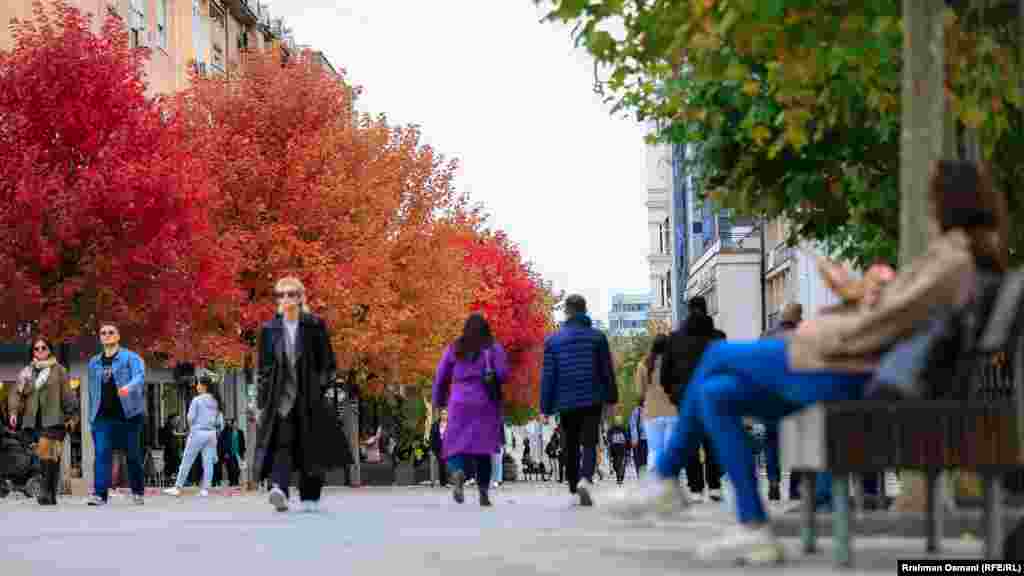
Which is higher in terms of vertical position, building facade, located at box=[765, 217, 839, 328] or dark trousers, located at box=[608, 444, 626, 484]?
building facade, located at box=[765, 217, 839, 328]

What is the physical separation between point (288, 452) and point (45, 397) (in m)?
8.10

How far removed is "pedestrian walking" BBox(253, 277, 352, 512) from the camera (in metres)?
17.9

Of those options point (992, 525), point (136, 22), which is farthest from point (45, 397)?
point (136, 22)

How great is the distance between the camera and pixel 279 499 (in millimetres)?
17953

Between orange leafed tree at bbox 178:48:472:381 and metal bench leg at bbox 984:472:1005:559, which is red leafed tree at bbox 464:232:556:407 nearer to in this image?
orange leafed tree at bbox 178:48:472:381

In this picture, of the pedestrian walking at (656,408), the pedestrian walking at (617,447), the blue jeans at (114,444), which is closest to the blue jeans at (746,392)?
the pedestrian walking at (656,408)

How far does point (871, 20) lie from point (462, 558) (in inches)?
242

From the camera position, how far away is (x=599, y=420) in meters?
20.0

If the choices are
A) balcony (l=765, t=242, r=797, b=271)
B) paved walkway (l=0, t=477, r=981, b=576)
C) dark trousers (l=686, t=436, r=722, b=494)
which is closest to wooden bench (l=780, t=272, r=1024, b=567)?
paved walkway (l=0, t=477, r=981, b=576)

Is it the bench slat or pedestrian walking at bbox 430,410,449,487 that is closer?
the bench slat

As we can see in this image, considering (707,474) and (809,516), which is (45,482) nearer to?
(707,474)

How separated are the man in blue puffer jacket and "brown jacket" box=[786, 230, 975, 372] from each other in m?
11.2

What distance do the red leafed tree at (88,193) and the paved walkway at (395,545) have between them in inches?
917

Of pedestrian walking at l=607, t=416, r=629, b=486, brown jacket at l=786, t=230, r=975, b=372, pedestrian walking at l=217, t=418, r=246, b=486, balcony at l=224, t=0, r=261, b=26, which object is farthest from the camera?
balcony at l=224, t=0, r=261, b=26
